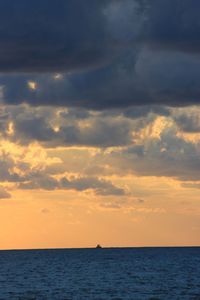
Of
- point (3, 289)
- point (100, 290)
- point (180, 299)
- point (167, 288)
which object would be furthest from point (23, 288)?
point (180, 299)

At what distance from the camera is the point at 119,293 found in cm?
11600

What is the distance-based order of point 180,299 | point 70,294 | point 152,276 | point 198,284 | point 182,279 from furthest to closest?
1. point 152,276
2. point 182,279
3. point 198,284
4. point 70,294
5. point 180,299

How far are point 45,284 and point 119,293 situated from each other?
23.4 metres

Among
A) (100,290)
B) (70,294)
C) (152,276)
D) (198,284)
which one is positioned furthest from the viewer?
(152,276)

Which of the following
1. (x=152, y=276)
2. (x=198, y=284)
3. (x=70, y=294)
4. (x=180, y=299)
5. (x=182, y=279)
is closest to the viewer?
(x=180, y=299)

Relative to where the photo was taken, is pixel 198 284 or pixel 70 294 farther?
pixel 198 284

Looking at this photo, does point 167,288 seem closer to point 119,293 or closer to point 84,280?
point 119,293

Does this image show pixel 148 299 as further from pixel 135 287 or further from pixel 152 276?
pixel 152 276

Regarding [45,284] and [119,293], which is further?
[45,284]

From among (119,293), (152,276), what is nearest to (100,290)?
(119,293)

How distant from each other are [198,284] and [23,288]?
27.2m

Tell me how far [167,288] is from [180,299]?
19.3 metres

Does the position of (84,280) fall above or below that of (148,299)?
above

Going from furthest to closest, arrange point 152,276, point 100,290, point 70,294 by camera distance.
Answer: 1. point 152,276
2. point 100,290
3. point 70,294
